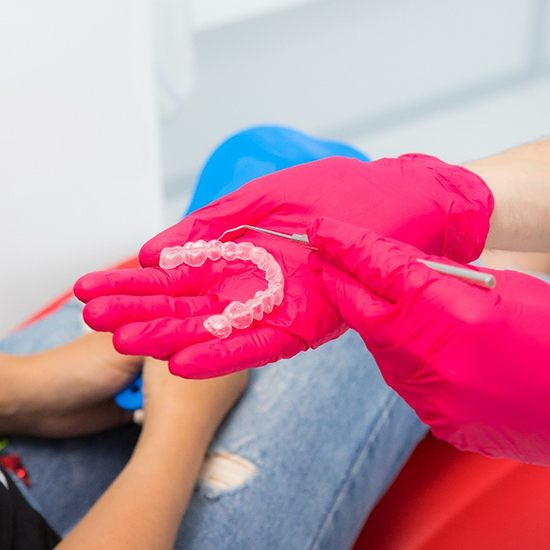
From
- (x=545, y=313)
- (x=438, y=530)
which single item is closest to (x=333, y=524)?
(x=438, y=530)

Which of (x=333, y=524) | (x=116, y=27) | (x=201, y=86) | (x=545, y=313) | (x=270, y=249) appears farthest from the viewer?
(x=201, y=86)

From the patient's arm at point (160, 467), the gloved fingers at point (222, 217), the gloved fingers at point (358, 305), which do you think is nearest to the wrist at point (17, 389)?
the patient's arm at point (160, 467)

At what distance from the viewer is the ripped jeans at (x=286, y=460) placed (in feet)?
2.63

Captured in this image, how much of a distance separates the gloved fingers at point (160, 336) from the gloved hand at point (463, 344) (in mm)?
109

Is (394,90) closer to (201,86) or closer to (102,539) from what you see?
(201,86)

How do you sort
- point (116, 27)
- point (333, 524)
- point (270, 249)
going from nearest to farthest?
point (270, 249) → point (333, 524) → point (116, 27)

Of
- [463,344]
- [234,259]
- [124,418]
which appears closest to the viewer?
[463,344]

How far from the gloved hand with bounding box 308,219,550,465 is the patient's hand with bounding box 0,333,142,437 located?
0.38 meters

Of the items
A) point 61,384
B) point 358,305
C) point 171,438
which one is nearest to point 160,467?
point 171,438

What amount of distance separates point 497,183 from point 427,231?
171 mm

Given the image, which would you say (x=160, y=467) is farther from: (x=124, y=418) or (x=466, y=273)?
(x=466, y=273)

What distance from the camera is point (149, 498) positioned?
2.41 feet

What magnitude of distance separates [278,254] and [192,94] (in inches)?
49.6

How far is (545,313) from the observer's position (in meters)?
0.56
